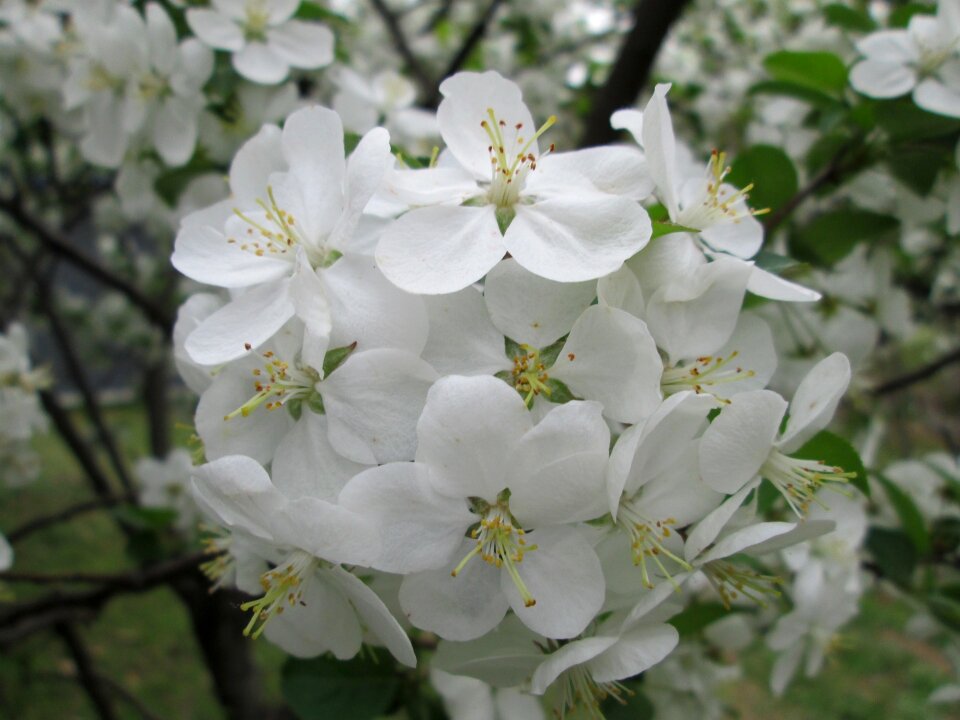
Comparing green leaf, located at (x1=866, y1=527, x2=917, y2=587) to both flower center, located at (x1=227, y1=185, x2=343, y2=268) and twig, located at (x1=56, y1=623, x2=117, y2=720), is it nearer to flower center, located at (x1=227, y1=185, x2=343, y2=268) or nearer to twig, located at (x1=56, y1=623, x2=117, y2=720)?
flower center, located at (x1=227, y1=185, x2=343, y2=268)

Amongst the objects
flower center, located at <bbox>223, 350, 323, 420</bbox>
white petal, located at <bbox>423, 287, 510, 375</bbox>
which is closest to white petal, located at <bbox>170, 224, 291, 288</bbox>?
flower center, located at <bbox>223, 350, 323, 420</bbox>

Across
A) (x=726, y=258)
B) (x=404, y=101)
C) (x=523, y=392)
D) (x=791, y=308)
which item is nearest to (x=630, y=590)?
(x=523, y=392)

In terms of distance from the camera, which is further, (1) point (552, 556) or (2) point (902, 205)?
(2) point (902, 205)

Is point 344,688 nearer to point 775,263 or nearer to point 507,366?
point 507,366

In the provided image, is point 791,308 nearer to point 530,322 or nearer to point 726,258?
point 726,258

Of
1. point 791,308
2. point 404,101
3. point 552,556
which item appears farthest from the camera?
point 404,101

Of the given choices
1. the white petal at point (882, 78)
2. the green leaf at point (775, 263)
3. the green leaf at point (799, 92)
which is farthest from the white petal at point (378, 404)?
the green leaf at point (799, 92)

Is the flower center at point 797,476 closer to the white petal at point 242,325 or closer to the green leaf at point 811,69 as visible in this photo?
the white petal at point 242,325
